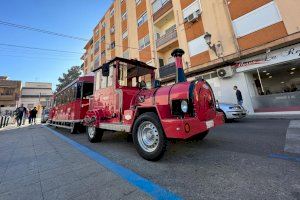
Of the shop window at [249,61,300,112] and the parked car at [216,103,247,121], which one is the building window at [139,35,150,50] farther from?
the parked car at [216,103,247,121]

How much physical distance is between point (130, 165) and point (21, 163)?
2.70 m

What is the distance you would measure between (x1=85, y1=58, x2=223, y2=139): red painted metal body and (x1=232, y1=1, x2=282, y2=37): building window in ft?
32.2

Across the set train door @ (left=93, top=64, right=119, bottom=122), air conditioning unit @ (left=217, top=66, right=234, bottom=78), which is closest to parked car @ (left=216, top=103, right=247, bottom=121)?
air conditioning unit @ (left=217, top=66, right=234, bottom=78)

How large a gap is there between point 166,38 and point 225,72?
302 inches

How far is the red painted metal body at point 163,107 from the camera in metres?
2.91

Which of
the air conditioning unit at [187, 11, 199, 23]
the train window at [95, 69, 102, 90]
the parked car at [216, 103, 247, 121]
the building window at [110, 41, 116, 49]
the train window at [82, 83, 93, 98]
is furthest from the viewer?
the building window at [110, 41, 116, 49]

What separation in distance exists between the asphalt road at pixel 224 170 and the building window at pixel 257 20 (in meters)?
9.74

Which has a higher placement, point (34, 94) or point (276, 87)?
point (34, 94)

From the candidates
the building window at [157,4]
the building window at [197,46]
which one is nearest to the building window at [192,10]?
the building window at [197,46]

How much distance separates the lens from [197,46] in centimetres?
1430

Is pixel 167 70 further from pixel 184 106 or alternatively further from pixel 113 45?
pixel 184 106

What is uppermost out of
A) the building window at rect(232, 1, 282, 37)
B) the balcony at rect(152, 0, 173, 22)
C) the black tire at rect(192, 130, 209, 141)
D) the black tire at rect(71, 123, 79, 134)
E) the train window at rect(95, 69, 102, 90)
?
the balcony at rect(152, 0, 173, 22)

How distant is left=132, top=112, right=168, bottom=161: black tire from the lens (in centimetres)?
304

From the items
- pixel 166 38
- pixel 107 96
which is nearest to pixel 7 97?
pixel 166 38
